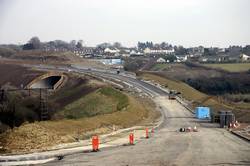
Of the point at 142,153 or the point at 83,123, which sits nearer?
the point at 142,153

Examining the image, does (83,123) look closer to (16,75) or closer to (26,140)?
(26,140)

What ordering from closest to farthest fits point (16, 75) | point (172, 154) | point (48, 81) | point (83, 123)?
point (172, 154) → point (83, 123) → point (48, 81) → point (16, 75)

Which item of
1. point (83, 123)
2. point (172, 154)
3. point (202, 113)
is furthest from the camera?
point (202, 113)

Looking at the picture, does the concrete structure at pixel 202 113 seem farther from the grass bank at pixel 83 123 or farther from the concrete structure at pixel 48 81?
the concrete structure at pixel 48 81

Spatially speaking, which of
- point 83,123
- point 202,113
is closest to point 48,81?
point 202,113

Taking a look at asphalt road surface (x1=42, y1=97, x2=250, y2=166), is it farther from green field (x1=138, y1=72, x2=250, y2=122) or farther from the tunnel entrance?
the tunnel entrance

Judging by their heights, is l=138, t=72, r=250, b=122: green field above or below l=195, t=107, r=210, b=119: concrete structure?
below

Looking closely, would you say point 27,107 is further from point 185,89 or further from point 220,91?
point 220,91

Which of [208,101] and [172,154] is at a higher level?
[172,154]

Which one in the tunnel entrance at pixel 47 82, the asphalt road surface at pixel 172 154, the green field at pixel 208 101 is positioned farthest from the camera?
the tunnel entrance at pixel 47 82

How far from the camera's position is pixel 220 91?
149875mm

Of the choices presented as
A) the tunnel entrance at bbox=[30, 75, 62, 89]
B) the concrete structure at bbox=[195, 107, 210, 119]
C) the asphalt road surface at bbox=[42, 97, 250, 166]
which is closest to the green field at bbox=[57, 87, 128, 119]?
the concrete structure at bbox=[195, 107, 210, 119]

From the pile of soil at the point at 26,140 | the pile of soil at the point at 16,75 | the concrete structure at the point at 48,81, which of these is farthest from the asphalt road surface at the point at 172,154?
the pile of soil at the point at 16,75

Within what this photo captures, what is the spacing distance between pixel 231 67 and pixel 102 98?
→ 127m
